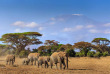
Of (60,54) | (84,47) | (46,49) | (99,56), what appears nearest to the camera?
(60,54)

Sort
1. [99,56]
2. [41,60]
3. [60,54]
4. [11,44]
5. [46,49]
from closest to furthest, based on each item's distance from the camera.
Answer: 1. [60,54]
2. [41,60]
3. [99,56]
4. [46,49]
5. [11,44]

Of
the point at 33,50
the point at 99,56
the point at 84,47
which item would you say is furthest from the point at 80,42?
the point at 33,50

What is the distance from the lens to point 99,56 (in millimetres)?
34969

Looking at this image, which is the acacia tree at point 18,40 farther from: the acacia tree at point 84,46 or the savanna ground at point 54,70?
the savanna ground at point 54,70

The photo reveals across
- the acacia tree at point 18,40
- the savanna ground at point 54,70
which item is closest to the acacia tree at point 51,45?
the acacia tree at point 18,40

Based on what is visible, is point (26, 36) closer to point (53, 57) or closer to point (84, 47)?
point (84, 47)

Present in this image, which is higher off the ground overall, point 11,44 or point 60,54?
point 11,44

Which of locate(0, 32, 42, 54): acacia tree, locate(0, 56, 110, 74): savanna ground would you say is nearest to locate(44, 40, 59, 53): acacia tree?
locate(0, 32, 42, 54): acacia tree

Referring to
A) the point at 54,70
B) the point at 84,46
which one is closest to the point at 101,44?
the point at 84,46

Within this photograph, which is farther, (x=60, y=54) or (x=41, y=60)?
(x=41, y=60)

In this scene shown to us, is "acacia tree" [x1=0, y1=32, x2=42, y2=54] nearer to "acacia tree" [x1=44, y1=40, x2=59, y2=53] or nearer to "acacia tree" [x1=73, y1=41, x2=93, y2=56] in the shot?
"acacia tree" [x1=44, y1=40, x2=59, y2=53]

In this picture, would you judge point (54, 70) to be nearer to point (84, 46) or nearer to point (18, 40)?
point (84, 46)

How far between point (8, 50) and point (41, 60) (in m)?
35.5

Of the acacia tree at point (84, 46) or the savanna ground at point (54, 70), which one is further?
the acacia tree at point (84, 46)
